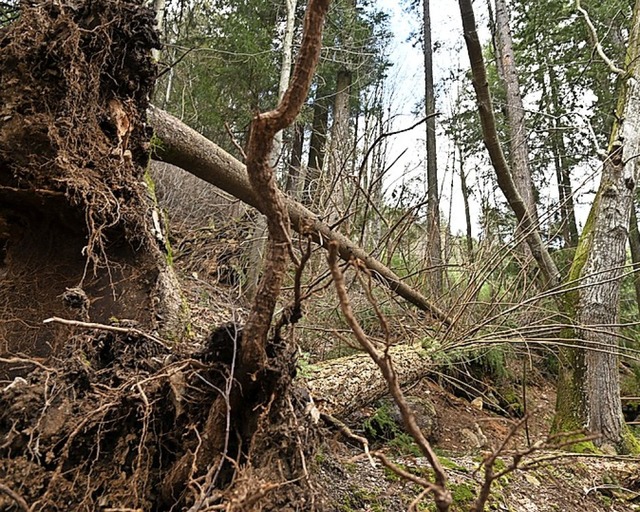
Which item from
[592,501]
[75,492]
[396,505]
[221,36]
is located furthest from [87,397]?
[221,36]

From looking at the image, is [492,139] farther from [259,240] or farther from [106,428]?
[106,428]

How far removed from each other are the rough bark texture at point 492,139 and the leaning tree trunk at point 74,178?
2.63 m

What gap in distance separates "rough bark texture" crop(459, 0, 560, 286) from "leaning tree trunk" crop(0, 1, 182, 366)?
263 centimetres

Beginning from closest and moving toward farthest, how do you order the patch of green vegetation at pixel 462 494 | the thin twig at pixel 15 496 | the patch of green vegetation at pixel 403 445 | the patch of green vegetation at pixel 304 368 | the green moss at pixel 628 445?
the thin twig at pixel 15 496 → the patch of green vegetation at pixel 462 494 → the patch of green vegetation at pixel 304 368 → the patch of green vegetation at pixel 403 445 → the green moss at pixel 628 445

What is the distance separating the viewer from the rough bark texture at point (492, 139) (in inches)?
137

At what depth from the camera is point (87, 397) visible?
1332mm

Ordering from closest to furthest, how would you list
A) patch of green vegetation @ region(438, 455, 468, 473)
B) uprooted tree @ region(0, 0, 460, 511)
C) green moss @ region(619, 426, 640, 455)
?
uprooted tree @ region(0, 0, 460, 511), patch of green vegetation @ region(438, 455, 468, 473), green moss @ region(619, 426, 640, 455)

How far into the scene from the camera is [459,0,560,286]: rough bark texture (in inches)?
137

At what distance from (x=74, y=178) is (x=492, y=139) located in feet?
12.2

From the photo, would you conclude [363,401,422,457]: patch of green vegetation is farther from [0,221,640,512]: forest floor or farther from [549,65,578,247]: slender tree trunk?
[549,65,578,247]: slender tree trunk

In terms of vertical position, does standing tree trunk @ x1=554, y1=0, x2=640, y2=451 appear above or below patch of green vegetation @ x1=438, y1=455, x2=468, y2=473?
above

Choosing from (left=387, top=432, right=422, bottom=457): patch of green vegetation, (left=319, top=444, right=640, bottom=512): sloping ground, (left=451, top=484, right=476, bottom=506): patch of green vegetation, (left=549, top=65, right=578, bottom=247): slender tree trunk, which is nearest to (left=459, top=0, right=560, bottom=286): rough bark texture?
(left=319, top=444, right=640, bottom=512): sloping ground

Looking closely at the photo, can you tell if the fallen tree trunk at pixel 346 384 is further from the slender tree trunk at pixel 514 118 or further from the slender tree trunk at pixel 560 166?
the slender tree trunk at pixel 560 166

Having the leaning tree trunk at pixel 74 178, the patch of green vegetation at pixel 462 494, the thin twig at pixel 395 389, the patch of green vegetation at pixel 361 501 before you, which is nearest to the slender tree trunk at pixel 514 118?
the patch of green vegetation at pixel 462 494
